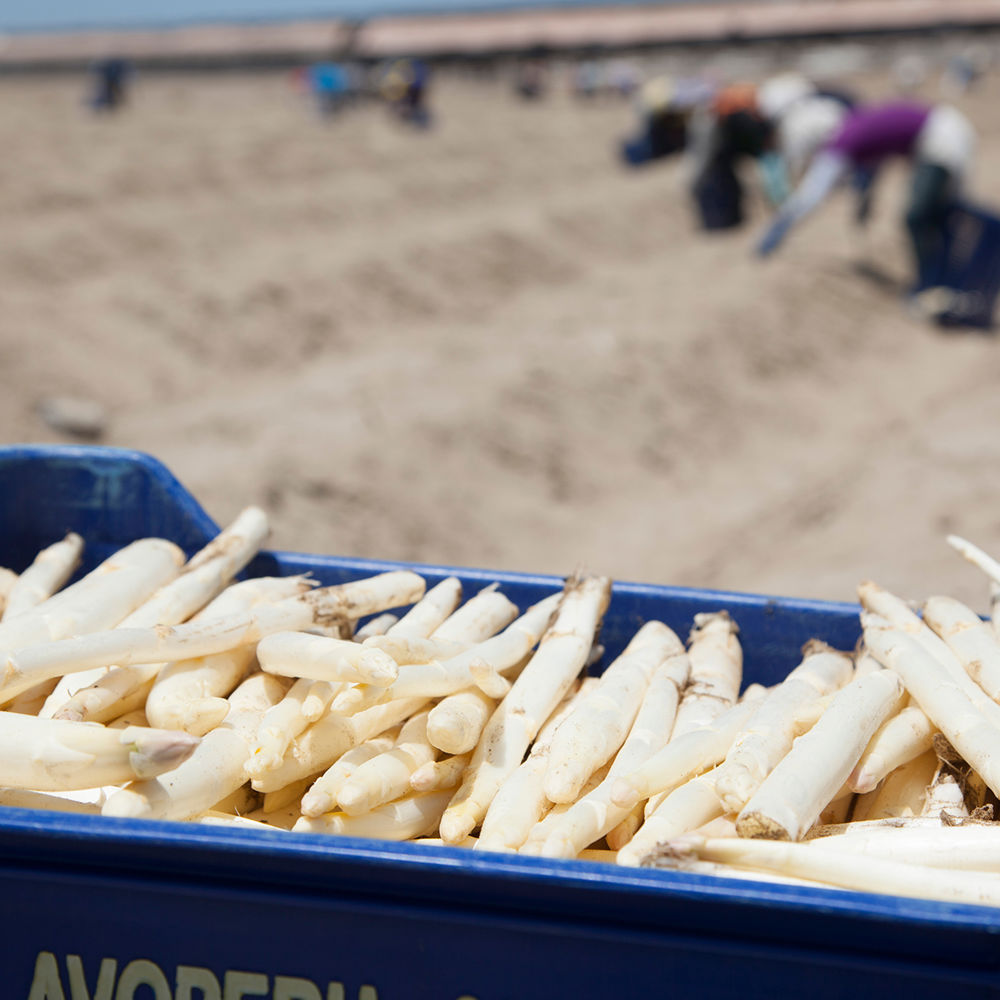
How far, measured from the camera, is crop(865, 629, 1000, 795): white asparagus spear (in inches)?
74.8

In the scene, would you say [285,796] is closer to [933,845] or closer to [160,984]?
[160,984]

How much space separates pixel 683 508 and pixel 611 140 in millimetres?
15719

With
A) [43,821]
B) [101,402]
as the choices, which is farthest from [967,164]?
[43,821]

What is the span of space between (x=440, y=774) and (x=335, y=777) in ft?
0.73

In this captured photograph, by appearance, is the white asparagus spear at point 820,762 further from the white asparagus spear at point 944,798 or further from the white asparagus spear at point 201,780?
the white asparagus spear at point 201,780

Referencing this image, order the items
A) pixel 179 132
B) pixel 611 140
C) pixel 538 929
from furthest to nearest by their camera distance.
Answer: pixel 611 140 < pixel 179 132 < pixel 538 929

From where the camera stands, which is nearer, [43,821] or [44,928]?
[43,821]

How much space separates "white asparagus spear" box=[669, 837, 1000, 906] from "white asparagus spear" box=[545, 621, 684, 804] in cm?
35

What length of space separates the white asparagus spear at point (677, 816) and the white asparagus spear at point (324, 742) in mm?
532

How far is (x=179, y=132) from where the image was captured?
15.8 metres

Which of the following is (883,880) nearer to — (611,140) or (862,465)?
(862,465)

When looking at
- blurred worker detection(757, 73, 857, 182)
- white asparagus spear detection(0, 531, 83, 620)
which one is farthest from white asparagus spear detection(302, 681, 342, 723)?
blurred worker detection(757, 73, 857, 182)

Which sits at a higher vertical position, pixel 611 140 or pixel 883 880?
pixel 611 140

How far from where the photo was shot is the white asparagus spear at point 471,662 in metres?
2.01
